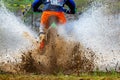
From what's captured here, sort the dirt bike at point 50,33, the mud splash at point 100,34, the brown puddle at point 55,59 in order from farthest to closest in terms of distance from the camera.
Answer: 1. the mud splash at point 100,34
2. the dirt bike at point 50,33
3. the brown puddle at point 55,59

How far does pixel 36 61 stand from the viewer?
28.6ft

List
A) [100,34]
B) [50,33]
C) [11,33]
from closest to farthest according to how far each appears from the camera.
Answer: [50,33]
[11,33]
[100,34]

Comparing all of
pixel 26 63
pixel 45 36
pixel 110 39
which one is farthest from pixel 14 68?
pixel 110 39

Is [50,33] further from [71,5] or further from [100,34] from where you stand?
[100,34]

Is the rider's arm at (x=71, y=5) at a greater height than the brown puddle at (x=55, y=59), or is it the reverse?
the rider's arm at (x=71, y=5)

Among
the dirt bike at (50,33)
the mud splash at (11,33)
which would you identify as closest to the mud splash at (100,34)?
the dirt bike at (50,33)

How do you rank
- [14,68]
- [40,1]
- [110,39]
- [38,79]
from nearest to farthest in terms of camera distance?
[38,79]
[14,68]
[40,1]
[110,39]

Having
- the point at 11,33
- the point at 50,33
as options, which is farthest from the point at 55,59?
the point at 11,33

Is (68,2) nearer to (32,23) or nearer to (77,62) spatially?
(77,62)

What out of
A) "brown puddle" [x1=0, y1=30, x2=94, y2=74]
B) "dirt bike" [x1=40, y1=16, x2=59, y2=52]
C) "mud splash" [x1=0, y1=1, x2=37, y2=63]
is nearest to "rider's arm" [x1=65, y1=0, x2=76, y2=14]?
"dirt bike" [x1=40, y1=16, x2=59, y2=52]

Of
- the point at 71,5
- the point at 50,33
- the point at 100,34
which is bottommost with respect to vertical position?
the point at 100,34

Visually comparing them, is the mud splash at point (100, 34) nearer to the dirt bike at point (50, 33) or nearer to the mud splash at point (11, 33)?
the dirt bike at point (50, 33)

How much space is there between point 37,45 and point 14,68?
82cm

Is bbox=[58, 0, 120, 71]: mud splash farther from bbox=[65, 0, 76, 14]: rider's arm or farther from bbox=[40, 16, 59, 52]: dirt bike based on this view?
bbox=[65, 0, 76, 14]: rider's arm
